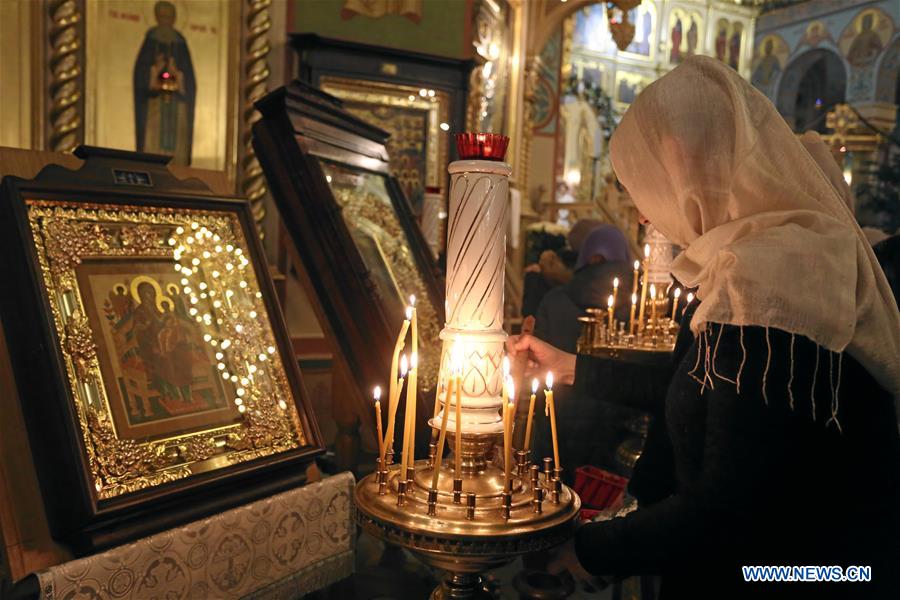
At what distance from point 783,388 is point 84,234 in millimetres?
1624

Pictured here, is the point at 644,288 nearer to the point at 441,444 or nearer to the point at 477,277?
the point at 477,277

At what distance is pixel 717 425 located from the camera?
3.76 ft

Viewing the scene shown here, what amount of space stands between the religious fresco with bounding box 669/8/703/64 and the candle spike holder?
23.6 meters

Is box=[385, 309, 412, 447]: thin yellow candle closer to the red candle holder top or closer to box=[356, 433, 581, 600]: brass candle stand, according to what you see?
box=[356, 433, 581, 600]: brass candle stand

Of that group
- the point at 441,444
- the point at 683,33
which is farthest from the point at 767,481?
the point at 683,33

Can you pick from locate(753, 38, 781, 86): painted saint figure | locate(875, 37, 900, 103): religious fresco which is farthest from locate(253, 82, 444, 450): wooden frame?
locate(753, 38, 781, 86): painted saint figure

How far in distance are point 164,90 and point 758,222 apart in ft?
13.5

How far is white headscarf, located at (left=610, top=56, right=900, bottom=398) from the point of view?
1130 millimetres

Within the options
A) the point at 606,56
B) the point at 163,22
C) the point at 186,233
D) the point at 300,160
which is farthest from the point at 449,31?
the point at 606,56

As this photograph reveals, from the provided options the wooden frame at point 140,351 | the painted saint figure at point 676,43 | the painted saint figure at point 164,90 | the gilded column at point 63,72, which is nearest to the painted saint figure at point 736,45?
the painted saint figure at point 676,43

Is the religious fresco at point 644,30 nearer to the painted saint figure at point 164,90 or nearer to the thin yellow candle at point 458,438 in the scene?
the painted saint figure at point 164,90

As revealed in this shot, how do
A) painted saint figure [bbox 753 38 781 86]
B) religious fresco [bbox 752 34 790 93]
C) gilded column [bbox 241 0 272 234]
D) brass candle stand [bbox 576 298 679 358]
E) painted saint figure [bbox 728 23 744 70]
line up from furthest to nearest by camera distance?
painted saint figure [bbox 728 23 744 70] → painted saint figure [bbox 753 38 781 86] → religious fresco [bbox 752 34 790 93] → gilded column [bbox 241 0 272 234] → brass candle stand [bbox 576 298 679 358]

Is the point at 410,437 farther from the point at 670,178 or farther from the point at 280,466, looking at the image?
the point at 280,466

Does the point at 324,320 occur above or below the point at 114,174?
below
